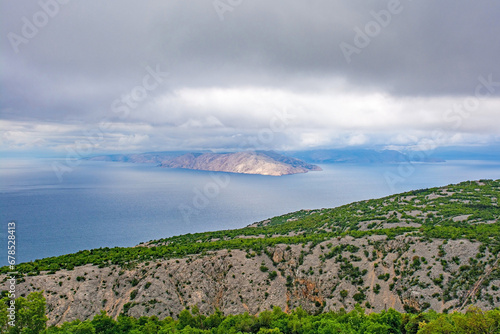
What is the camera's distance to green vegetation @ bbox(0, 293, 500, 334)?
2916cm

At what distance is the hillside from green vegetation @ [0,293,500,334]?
6758 millimetres

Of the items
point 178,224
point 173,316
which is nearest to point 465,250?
point 173,316

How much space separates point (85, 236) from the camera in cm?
11581

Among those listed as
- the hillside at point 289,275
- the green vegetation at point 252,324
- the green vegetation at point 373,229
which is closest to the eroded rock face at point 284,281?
the hillside at point 289,275

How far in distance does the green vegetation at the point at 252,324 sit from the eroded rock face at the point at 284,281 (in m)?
6.73

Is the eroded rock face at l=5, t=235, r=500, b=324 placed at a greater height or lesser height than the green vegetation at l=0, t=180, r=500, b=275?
lesser

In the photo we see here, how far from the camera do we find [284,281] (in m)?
47.4

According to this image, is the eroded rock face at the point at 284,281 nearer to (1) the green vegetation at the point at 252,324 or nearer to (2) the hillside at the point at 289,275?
(2) the hillside at the point at 289,275

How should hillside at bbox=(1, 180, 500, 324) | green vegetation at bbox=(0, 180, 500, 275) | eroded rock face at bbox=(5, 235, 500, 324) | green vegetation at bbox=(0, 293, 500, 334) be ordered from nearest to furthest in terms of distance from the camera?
1. green vegetation at bbox=(0, 293, 500, 334)
2. hillside at bbox=(1, 180, 500, 324)
3. eroded rock face at bbox=(5, 235, 500, 324)
4. green vegetation at bbox=(0, 180, 500, 275)

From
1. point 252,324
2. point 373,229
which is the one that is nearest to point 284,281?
point 252,324

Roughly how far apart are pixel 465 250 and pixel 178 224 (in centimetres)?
12076

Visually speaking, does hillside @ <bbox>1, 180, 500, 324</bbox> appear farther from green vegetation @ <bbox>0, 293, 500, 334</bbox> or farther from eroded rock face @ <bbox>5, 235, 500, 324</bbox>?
green vegetation @ <bbox>0, 293, 500, 334</bbox>

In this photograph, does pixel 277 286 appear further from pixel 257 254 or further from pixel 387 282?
pixel 387 282

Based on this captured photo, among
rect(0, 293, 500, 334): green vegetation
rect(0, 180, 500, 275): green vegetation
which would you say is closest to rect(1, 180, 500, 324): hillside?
rect(0, 180, 500, 275): green vegetation
